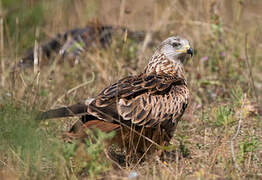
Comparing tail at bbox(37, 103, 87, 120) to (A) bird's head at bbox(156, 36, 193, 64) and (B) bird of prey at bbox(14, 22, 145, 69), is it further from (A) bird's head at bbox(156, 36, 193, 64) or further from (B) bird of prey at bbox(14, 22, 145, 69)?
(B) bird of prey at bbox(14, 22, 145, 69)

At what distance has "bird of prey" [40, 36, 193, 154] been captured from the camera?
3.66 meters

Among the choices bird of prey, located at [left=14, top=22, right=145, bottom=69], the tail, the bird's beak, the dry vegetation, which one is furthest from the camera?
bird of prey, located at [left=14, top=22, right=145, bottom=69]

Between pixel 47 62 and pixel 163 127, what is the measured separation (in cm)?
368

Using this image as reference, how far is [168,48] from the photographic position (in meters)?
4.68

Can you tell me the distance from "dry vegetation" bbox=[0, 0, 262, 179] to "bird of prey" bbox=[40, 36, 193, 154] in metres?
0.21

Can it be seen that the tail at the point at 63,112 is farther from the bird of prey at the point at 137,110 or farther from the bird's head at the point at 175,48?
the bird's head at the point at 175,48

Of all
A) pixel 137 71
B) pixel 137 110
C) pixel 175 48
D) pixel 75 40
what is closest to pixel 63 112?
pixel 137 110

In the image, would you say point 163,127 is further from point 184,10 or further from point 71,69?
point 184,10

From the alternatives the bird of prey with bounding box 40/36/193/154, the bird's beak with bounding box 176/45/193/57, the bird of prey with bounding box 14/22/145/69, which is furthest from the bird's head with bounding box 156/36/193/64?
the bird of prey with bounding box 14/22/145/69

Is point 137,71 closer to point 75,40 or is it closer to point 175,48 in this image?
point 175,48

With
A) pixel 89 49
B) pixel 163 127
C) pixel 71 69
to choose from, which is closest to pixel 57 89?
pixel 71 69

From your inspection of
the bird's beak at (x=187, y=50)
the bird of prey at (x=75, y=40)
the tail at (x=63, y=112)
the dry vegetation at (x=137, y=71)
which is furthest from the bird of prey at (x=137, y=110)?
the bird of prey at (x=75, y=40)

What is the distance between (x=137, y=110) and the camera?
3.78 metres

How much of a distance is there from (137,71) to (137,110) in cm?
238
